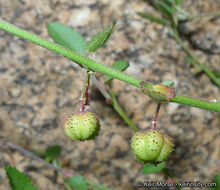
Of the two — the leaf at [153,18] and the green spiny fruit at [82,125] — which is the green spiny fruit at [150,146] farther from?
the leaf at [153,18]

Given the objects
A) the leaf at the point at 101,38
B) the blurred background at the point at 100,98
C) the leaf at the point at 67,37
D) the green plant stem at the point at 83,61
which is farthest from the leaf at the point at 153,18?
the green plant stem at the point at 83,61

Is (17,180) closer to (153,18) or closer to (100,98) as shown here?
(100,98)

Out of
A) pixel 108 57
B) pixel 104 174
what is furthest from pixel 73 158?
pixel 108 57

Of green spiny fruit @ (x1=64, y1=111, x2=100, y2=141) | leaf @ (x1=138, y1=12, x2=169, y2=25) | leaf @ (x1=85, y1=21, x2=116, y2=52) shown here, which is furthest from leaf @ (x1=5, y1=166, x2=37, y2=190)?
leaf @ (x1=138, y1=12, x2=169, y2=25)

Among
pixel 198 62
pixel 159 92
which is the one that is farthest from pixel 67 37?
pixel 198 62

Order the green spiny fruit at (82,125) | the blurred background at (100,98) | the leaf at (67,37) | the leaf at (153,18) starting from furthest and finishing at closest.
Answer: the leaf at (153,18), the blurred background at (100,98), the leaf at (67,37), the green spiny fruit at (82,125)

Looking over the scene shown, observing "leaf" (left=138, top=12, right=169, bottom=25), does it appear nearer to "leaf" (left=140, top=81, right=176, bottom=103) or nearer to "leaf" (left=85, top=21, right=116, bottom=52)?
"leaf" (left=85, top=21, right=116, bottom=52)
